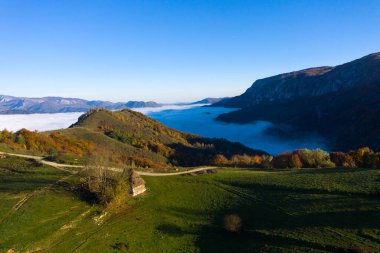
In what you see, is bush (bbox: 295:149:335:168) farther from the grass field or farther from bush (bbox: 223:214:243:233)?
bush (bbox: 223:214:243:233)

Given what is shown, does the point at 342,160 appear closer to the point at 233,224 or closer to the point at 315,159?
the point at 315,159

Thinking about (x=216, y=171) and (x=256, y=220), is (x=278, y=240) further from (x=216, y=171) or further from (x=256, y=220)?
(x=216, y=171)

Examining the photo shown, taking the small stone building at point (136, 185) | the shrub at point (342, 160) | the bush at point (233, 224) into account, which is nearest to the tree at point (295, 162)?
the shrub at point (342, 160)

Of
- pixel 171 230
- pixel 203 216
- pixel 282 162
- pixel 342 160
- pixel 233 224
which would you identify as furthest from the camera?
pixel 282 162

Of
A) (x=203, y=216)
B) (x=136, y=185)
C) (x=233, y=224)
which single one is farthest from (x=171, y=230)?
(x=136, y=185)

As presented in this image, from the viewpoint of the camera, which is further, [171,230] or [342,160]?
[342,160]

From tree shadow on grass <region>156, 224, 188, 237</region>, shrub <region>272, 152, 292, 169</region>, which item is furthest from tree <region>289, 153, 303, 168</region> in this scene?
tree shadow on grass <region>156, 224, 188, 237</region>
